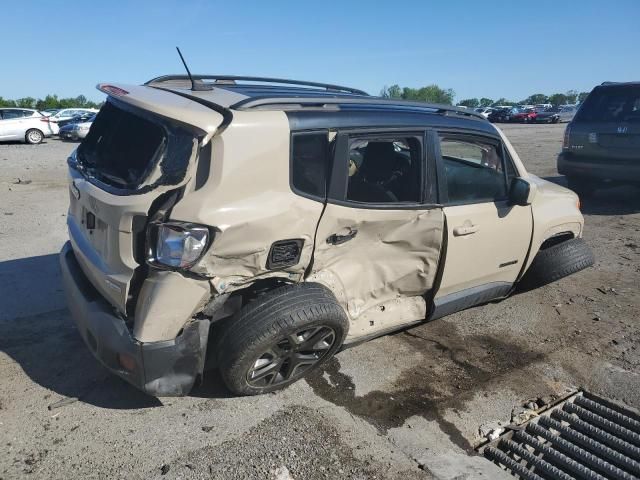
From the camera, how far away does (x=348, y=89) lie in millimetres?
4742

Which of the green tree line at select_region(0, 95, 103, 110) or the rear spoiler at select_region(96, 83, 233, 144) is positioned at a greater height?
the rear spoiler at select_region(96, 83, 233, 144)

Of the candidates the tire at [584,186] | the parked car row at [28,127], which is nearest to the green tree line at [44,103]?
the parked car row at [28,127]

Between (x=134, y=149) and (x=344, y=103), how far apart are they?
1.29 metres

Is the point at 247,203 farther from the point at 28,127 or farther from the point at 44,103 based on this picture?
the point at 44,103

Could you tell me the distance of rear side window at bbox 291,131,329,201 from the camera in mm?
2912

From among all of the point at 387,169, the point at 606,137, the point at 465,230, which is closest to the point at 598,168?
the point at 606,137

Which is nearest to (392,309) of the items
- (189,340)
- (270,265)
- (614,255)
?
(270,265)

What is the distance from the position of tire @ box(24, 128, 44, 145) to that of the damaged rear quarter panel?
21.0 m

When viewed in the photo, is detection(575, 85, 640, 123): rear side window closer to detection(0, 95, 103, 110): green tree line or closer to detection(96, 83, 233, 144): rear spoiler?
detection(96, 83, 233, 144): rear spoiler

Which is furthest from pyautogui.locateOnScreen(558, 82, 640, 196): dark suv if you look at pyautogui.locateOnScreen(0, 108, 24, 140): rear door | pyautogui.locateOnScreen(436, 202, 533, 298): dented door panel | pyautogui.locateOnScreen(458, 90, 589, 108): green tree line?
pyautogui.locateOnScreen(458, 90, 589, 108): green tree line

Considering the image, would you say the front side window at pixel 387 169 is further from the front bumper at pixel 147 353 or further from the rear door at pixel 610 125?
the rear door at pixel 610 125

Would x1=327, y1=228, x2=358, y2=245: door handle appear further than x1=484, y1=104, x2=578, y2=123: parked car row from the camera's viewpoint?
No

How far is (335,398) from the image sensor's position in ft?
10.6

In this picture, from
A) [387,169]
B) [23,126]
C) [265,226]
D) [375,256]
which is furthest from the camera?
[23,126]
